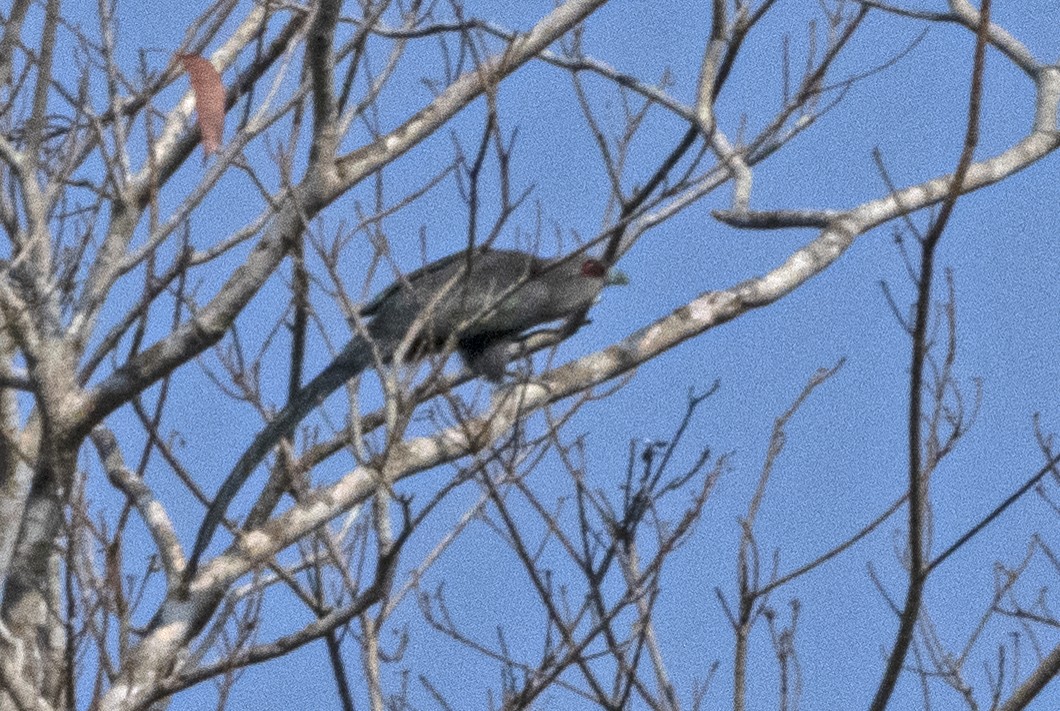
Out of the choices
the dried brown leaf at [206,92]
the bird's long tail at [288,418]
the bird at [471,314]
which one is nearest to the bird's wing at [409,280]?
the bird at [471,314]

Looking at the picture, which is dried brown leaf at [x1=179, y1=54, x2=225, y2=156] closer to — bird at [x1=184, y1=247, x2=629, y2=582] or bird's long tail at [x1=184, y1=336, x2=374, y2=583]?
bird's long tail at [x1=184, y1=336, x2=374, y2=583]

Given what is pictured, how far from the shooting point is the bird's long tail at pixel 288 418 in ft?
11.7

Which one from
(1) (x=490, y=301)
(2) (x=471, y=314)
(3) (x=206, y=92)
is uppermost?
(2) (x=471, y=314)

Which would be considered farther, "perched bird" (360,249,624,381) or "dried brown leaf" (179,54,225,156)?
"perched bird" (360,249,624,381)

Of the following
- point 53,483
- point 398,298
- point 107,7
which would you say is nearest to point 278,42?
point 107,7

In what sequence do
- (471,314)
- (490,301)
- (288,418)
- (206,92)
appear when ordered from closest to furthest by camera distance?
(206,92), (288,418), (490,301), (471,314)

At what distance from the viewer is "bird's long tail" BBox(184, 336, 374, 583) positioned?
3576mm

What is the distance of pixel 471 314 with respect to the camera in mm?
4922

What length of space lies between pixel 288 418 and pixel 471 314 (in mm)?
1023

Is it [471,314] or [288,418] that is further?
[471,314]

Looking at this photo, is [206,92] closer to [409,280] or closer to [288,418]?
[288,418]

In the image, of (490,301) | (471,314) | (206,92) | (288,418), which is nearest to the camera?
(206,92)

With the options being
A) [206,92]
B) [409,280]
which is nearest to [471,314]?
[409,280]

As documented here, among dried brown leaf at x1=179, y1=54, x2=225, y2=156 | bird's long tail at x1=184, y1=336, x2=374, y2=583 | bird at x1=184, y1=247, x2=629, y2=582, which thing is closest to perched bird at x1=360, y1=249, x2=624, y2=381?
bird at x1=184, y1=247, x2=629, y2=582
